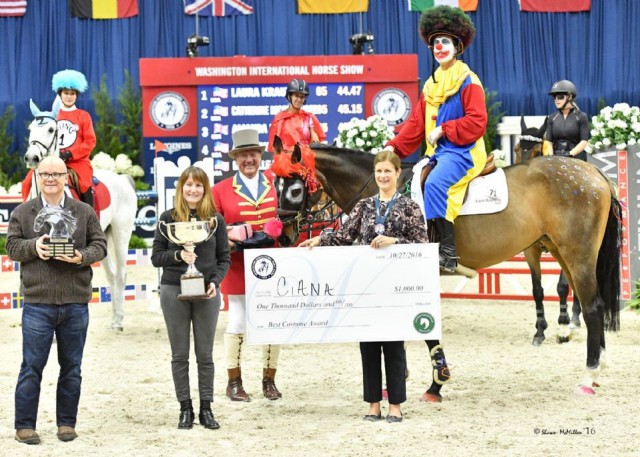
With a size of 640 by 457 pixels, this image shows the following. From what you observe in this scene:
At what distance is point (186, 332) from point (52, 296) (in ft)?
2.64

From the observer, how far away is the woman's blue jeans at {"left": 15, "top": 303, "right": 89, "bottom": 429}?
5.35 m

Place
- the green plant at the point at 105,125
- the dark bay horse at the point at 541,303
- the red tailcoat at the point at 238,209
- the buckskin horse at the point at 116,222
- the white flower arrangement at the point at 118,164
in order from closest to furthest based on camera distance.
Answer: the red tailcoat at the point at 238,209
the dark bay horse at the point at 541,303
the buckskin horse at the point at 116,222
the white flower arrangement at the point at 118,164
the green plant at the point at 105,125

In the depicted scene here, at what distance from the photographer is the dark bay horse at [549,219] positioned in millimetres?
6906

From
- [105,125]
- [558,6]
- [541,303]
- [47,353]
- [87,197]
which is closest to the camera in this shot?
[47,353]

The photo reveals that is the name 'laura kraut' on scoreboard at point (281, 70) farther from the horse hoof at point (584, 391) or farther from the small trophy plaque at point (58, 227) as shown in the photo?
the small trophy plaque at point (58, 227)

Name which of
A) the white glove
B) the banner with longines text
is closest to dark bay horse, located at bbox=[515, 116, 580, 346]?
the white glove

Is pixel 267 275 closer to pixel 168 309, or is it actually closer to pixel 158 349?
pixel 168 309

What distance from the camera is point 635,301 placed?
10500 millimetres

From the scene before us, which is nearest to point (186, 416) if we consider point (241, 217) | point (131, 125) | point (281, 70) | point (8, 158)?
point (241, 217)

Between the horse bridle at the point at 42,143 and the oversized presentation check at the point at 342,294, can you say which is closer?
the oversized presentation check at the point at 342,294

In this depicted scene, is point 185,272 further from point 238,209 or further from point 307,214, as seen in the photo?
point 307,214

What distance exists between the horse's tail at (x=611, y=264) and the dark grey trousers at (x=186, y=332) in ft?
9.77

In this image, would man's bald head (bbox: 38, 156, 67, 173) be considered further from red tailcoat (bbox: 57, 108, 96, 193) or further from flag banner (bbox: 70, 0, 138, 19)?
flag banner (bbox: 70, 0, 138, 19)

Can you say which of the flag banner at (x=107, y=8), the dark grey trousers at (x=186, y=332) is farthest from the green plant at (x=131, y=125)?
the dark grey trousers at (x=186, y=332)
